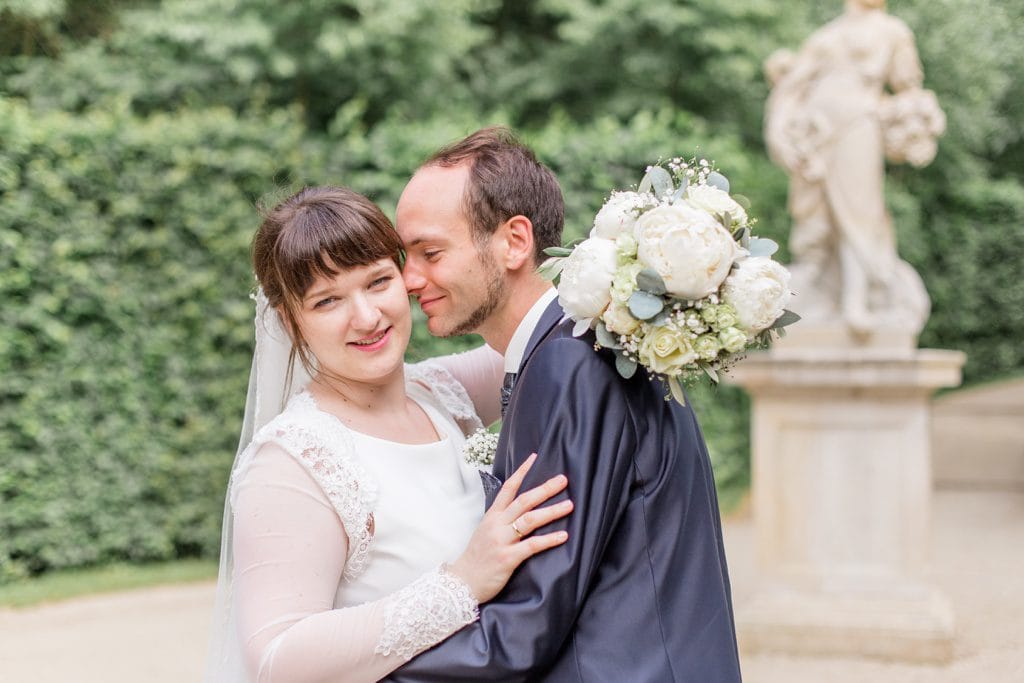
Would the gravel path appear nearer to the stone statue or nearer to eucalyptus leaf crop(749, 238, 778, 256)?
the stone statue

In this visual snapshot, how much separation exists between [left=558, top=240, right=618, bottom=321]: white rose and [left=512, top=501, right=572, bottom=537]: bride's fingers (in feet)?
1.21

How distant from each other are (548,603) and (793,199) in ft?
17.9

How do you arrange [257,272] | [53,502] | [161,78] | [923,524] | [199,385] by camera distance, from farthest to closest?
[161,78], [199,385], [53,502], [923,524], [257,272]

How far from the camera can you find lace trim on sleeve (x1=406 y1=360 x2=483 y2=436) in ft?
9.61

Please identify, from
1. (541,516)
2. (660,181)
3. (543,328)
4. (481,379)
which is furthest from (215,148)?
(541,516)

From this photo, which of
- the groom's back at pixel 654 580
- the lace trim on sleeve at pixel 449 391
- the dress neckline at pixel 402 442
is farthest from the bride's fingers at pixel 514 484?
the lace trim on sleeve at pixel 449 391

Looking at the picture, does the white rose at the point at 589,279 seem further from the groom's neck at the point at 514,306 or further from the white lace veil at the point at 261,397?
the white lace veil at the point at 261,397

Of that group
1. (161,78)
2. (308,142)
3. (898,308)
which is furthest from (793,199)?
(161,78)

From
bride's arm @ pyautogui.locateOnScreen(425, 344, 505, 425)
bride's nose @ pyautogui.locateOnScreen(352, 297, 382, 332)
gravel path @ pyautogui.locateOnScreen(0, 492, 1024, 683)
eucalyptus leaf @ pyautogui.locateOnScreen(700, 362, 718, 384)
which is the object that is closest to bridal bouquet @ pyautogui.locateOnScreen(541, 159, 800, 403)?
eucalyptus leaf @ pyautogui.locateOnScreen(700, 362, 718, 384)

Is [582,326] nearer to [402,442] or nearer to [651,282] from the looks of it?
[651,282]

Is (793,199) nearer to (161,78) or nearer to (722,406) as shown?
(722,406)

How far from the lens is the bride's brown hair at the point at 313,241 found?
2.31 meters

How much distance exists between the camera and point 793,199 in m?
6.96

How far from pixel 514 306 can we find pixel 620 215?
0.49 meters
